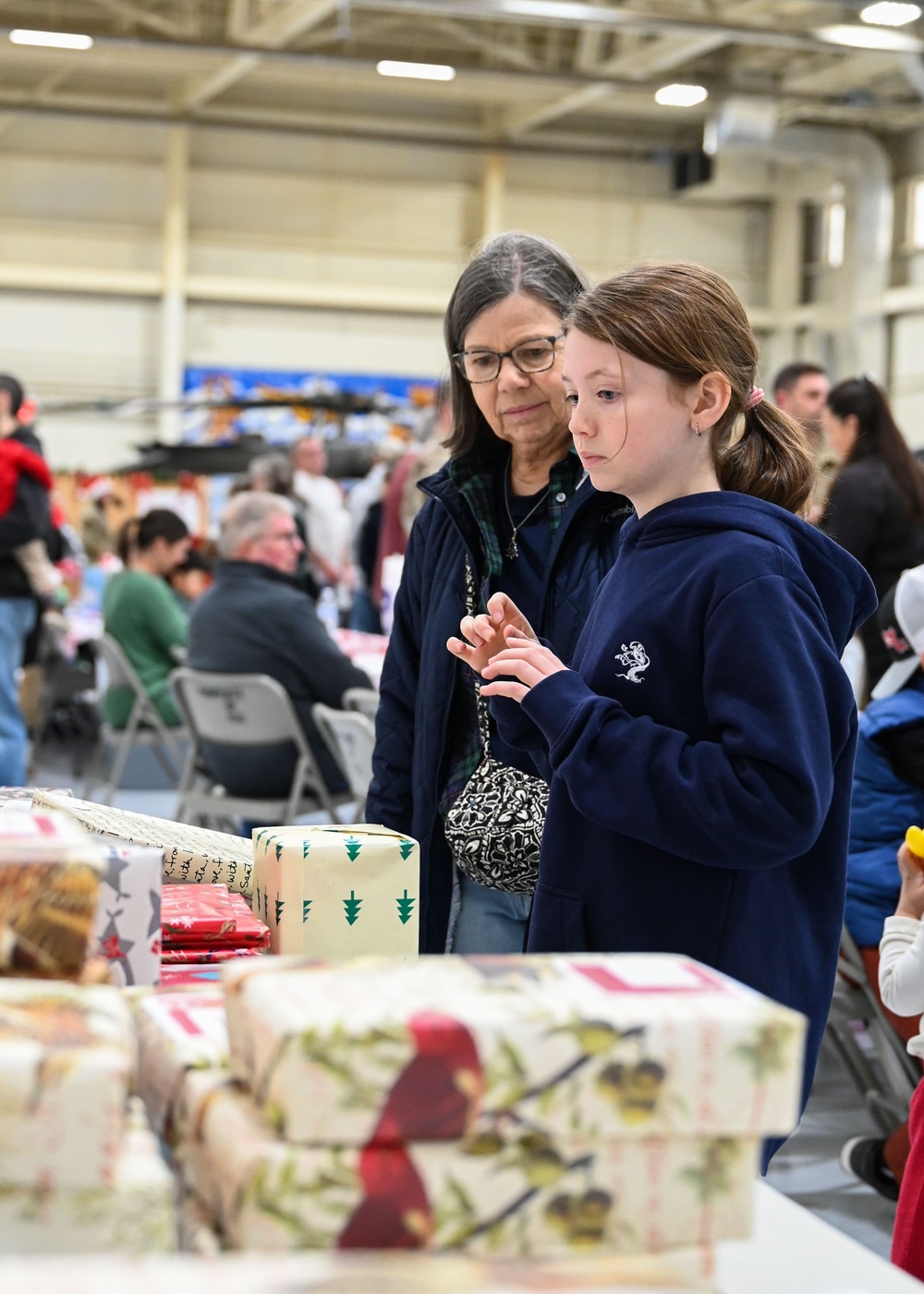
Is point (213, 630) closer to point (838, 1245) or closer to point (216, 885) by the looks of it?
point (216, 885)

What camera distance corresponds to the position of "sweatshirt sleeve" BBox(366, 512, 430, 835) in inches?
80.5

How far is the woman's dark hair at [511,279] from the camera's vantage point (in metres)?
1.87

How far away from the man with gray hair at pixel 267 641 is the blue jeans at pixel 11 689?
132cm

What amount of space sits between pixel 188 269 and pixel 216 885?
1350 cm

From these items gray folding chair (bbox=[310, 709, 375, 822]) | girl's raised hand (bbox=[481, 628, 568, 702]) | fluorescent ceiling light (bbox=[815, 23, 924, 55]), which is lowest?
gray folding chair (bbox=[310, 709, 375, 822])

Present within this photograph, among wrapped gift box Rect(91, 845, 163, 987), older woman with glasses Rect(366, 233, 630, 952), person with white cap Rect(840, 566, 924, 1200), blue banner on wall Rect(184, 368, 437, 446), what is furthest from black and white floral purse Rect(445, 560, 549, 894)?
blue banner on wall Rect(184, 368, 437, 446)

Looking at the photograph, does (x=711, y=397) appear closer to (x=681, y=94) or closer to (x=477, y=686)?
(x=477, y=686)

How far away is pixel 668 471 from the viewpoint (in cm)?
139

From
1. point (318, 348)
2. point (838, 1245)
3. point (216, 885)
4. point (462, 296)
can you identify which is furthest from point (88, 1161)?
point (318, 348)

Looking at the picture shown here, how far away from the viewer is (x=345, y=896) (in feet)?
4.22

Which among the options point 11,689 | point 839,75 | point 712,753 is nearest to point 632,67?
point 839,75

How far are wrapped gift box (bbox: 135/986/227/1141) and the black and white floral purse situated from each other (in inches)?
30.9

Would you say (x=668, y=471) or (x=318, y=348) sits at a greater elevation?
(x=318, y=348)

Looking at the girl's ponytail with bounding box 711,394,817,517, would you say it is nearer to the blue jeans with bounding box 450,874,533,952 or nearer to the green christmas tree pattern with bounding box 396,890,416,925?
the green christmas tree pattern with bounding box 396,890,416,925
